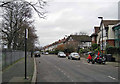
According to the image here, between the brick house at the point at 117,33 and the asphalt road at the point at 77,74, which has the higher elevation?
the brick house at the point at 117,33

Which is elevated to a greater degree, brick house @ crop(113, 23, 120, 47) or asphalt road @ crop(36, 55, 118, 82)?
brick house @ crop(113, 23, 120, 47)

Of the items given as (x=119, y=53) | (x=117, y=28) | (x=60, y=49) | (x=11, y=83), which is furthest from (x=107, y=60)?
(x=60, y=49)

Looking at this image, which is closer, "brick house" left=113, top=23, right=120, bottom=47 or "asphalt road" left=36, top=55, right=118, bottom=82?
"asphalt road" left=36, top=55, right=118, bottom=82

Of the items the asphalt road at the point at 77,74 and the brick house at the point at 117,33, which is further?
the brick house at the point at 117,33

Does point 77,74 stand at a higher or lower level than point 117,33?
lower

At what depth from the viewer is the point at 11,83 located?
26.9 feet

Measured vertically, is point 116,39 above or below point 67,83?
above

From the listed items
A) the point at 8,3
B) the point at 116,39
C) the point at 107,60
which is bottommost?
the point at 107,60

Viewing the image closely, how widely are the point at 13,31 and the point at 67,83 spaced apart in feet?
90.5

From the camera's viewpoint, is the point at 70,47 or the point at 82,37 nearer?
the point at 70,47

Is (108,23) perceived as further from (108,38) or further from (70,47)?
(70,47)

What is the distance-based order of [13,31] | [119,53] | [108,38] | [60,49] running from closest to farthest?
[119,53] < [13,31] < [108,38] < [60,49]

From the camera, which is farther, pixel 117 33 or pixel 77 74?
pixel 117 33

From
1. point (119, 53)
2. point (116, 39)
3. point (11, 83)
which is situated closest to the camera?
point (11, 83)
